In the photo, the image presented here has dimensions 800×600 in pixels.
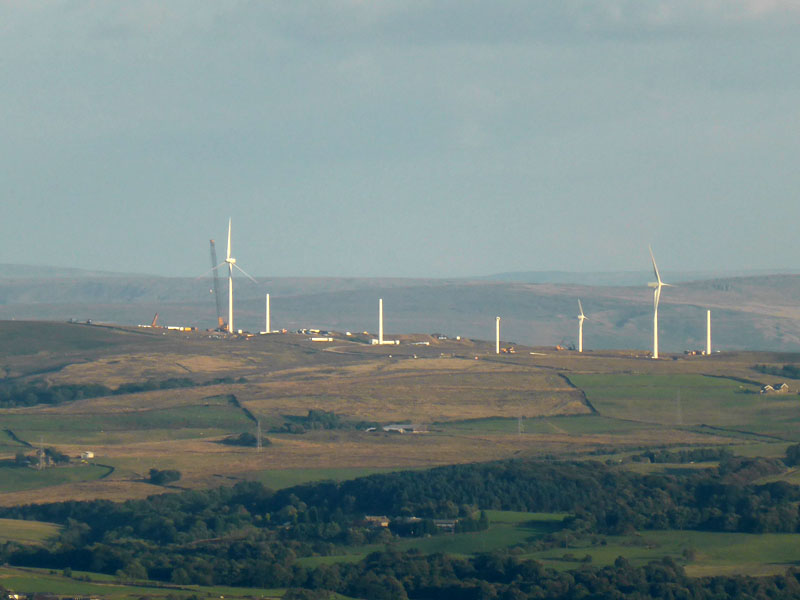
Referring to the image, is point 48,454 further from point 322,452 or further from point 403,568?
point 403,568

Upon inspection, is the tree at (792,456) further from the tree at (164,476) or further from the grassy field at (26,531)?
the grassy field at (26,531)

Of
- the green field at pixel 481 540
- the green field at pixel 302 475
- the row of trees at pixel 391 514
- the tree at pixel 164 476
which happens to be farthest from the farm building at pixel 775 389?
the tree at pixel 164 476

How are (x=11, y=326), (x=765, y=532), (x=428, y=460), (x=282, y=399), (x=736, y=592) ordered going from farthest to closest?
(x=11, y=326), (x=282, y=399), (x=428, y=460), (x=765, y=532), (x=736, y=592)

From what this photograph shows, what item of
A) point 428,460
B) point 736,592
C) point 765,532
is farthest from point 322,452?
point 736,592

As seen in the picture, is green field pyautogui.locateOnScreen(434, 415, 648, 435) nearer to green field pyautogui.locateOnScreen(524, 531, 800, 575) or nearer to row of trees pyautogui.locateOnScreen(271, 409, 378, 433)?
row of trees pyautogui.locateOnScreen(271, 409, 378, 433)

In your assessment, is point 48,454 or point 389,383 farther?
point 389,383

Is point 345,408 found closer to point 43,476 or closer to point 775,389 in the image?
point 43,476

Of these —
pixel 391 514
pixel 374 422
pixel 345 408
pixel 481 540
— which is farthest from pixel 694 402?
pixel 481 540
